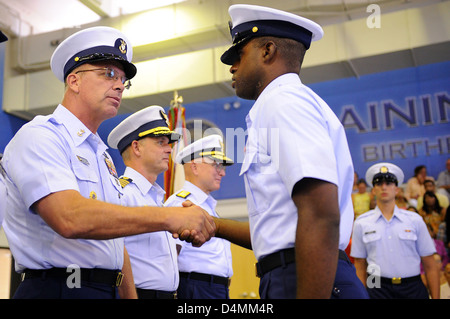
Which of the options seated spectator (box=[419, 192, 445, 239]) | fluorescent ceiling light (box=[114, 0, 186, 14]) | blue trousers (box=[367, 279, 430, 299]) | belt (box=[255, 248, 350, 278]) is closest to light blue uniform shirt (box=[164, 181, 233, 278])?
blue trousers (box=[367, 279, 430, 299])

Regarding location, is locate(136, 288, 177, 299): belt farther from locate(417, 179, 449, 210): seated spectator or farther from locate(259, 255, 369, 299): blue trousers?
locate(417, 179, 449, 210): seated spectator

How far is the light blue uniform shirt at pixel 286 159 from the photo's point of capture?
117cm

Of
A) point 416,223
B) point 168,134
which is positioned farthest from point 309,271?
point 416,223

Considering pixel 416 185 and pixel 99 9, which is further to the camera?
pixel 99 9

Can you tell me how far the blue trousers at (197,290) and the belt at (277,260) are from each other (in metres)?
2.14

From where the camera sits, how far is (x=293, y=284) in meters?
1.19

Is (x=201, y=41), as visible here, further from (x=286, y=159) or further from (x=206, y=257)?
(x=286, y=159)

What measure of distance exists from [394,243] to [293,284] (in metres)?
3.18

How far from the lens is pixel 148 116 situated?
3174mm

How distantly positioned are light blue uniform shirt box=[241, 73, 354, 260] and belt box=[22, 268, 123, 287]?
61cm

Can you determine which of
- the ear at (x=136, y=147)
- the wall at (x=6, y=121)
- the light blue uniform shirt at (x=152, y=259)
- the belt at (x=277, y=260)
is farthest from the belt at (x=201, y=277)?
the wall at (x=6, y=121)

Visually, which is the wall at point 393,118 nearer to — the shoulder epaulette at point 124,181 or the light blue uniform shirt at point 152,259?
the shoulder epaulette at point 124,181

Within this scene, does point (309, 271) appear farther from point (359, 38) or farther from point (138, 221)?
point (359, 38)

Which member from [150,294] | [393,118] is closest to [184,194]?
[150,294]
